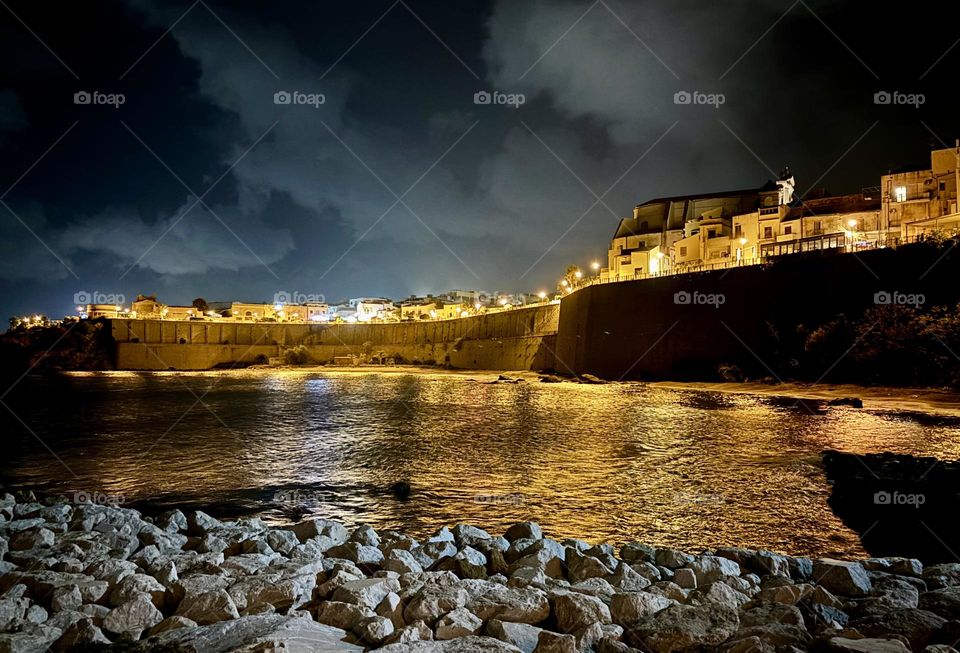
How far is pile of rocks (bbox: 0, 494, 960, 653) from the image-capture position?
400 centimetres

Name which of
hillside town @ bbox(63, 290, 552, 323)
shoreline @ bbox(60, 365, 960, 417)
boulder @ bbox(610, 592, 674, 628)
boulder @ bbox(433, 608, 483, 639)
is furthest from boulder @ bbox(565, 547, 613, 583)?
hillside town @ bbox(63, 290, 552, 323)

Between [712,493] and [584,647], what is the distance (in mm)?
8174

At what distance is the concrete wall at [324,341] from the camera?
7049cm

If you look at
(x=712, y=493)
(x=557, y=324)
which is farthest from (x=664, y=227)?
(x=712, y=493)

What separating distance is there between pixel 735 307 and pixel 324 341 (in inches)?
2976

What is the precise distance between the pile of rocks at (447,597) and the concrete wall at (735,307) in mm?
35179

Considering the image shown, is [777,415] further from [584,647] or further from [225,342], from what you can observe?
[225,342]

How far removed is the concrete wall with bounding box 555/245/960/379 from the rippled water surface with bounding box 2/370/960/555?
38.2 feet

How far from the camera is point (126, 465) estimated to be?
14688mm

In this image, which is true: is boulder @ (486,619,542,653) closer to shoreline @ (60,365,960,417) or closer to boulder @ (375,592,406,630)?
boulder @ (375,592,406,630)

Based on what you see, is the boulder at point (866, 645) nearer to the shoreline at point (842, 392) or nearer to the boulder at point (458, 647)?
the boulder at point (458, 647)

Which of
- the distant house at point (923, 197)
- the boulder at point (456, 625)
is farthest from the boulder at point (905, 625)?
the distant house at point (923, 197)

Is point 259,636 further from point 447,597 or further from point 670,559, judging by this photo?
point 670,559

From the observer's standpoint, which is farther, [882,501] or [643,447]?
[643,447]
